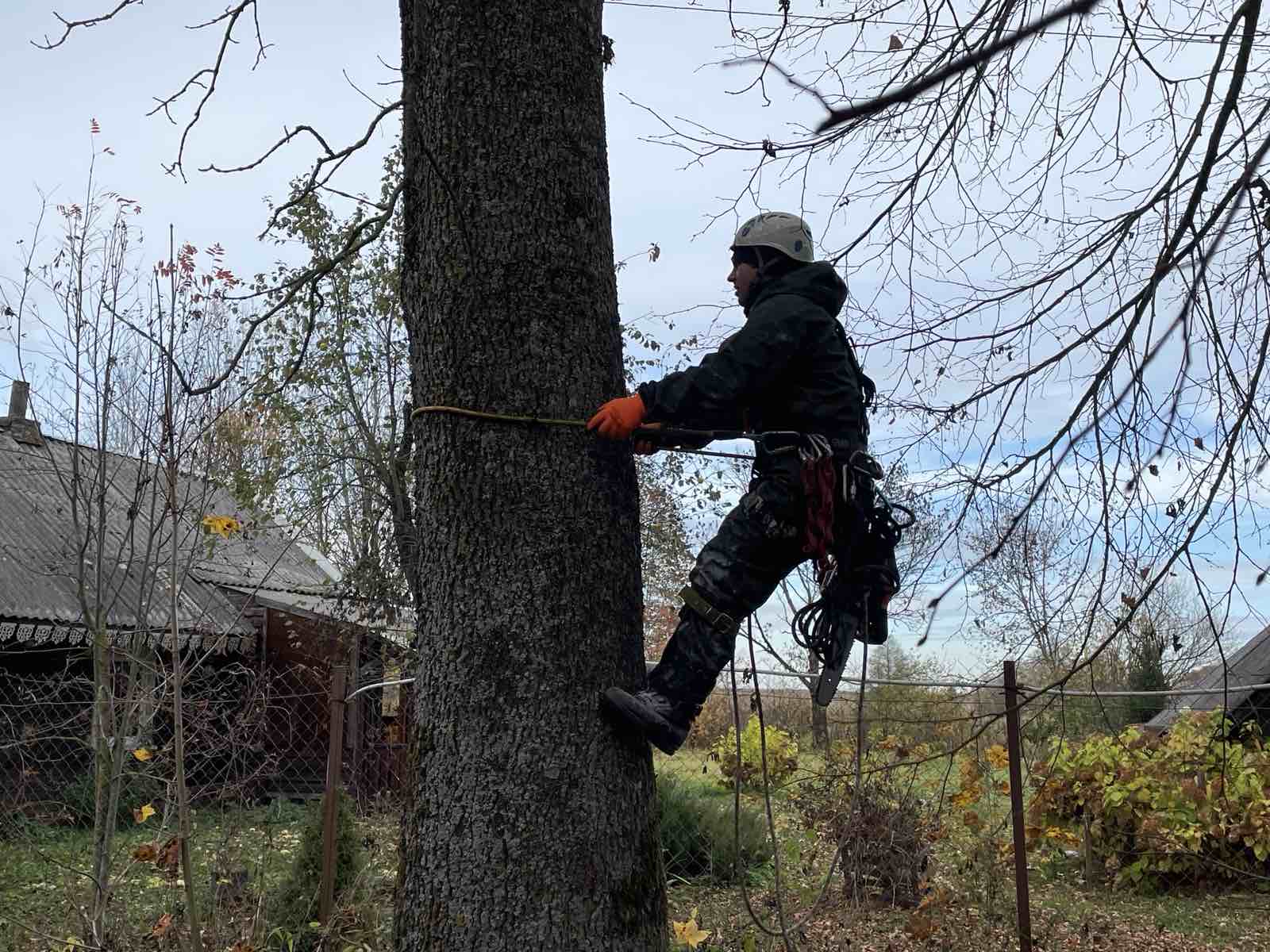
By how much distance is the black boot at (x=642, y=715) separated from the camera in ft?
7.66

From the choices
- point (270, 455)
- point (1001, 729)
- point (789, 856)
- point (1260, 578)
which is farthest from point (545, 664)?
point (270, 455)

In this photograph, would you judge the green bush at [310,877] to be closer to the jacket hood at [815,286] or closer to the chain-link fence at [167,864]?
the chain-link fence at [167,864]

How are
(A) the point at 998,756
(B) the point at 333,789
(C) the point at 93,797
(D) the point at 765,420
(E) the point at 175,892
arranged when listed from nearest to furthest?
(D) the point at 765,420 → (B) the point at 333,789 → (E) the point at 175,892 → (A) the point at 998,756 → (C) the point at 93,797

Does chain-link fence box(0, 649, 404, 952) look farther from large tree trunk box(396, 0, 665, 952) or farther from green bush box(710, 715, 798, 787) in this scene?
green bush box(710, 715, 798, 787)

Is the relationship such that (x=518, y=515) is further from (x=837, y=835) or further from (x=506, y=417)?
(x=837, y=835)

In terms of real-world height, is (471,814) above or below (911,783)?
above

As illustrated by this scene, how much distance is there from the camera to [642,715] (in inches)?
91.9

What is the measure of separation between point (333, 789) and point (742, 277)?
2.96 metres

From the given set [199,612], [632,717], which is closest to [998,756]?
[632,717]

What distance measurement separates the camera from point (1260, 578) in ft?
9.05

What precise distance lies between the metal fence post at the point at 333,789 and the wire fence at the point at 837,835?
0.01 m

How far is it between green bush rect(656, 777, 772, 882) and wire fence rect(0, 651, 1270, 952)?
2 centimetres

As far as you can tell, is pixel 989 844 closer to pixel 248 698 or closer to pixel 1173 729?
pixel 1173 729

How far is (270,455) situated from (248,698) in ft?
29.7
